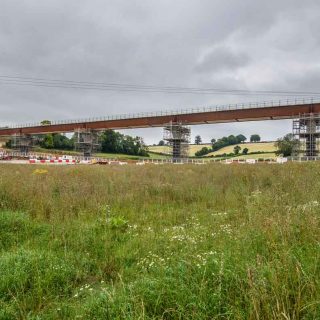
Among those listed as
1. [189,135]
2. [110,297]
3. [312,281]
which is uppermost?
[189,135]

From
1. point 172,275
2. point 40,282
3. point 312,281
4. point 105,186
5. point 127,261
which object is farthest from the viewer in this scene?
point 105,186

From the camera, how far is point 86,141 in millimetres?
69250

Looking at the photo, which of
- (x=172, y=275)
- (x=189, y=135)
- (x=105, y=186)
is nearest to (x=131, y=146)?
(x=189, y=135)

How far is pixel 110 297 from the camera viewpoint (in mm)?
2436

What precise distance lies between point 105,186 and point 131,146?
93.3 m

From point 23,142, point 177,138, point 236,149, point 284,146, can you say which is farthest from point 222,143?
point 23,142

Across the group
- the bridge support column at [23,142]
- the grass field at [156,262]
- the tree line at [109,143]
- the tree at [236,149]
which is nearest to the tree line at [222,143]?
the tree at [236,149]

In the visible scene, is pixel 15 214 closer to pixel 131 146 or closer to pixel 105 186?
pixel 105 186

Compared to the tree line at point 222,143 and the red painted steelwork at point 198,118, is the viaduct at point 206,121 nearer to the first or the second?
the red painted steelwork at point 198,118

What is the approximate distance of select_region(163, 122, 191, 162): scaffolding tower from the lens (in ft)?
199

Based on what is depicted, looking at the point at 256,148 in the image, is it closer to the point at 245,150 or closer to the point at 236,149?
the point at 245,150

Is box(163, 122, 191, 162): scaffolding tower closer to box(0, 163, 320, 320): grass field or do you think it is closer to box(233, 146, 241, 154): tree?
box(233, 146, 241, 154): tree

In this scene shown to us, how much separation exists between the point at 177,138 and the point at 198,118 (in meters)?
5.82

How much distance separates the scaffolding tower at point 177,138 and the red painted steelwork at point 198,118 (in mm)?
1482
